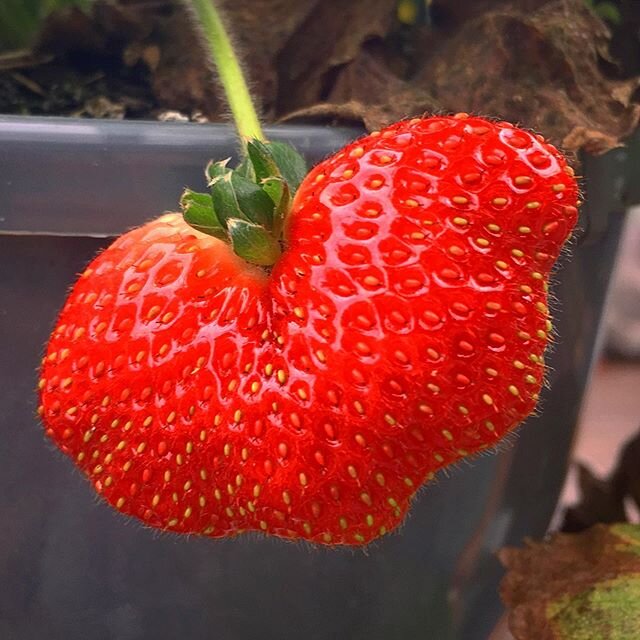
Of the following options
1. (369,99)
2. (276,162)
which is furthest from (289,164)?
(369,99)

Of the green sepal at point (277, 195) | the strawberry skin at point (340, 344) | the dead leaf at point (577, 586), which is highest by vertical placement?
the green sepal at point (277, 195)

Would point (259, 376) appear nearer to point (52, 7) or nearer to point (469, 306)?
point (469, 306)

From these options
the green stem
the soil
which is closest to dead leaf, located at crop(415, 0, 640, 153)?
the soil

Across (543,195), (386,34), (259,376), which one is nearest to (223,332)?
(259,376)

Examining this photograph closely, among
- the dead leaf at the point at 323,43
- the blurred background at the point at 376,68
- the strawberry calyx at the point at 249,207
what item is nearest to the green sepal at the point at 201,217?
the strawberry calyx at the point at 249,207

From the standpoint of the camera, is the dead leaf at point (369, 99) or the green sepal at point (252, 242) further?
the dead leaf at point (369, 99)

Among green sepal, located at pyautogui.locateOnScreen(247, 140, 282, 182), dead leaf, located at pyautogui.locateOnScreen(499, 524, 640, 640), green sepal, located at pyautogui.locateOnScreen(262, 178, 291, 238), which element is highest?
green sepal, located at pyautogui.locateOnScreen(247, 140, 282, 182)

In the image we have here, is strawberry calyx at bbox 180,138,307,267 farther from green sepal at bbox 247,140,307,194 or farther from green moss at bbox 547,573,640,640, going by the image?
green moss at bbox 547,573,640,640

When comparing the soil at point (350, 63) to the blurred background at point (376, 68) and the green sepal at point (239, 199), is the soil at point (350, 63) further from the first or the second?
the green sepal at point (239, 199)
